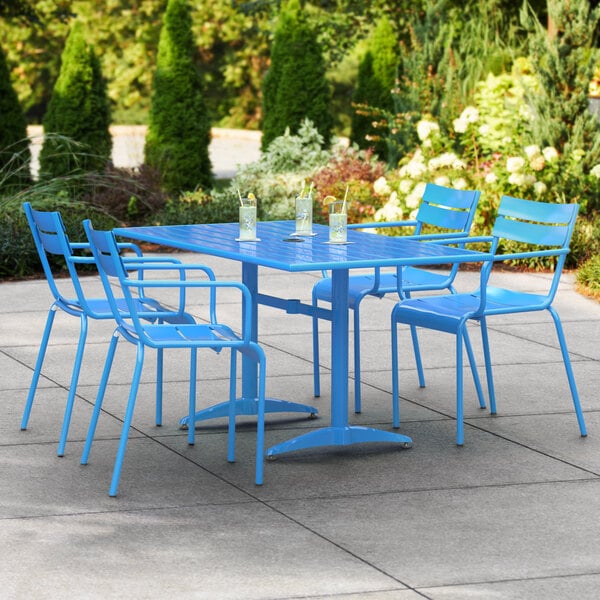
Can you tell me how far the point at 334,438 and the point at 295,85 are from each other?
11188 mm

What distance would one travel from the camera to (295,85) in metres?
16.3

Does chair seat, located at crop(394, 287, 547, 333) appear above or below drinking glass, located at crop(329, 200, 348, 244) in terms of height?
below

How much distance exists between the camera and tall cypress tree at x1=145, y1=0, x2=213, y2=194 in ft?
52.0

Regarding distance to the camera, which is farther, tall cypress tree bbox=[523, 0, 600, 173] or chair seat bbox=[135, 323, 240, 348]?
tall cypress tree bbox=[523, 0, 600, 173]

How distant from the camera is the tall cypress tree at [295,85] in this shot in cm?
1634

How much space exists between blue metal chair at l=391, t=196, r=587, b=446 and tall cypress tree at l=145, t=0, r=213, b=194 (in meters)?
9.40

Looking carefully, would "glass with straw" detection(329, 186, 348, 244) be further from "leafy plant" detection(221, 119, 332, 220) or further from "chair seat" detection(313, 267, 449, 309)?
"leafy plant" detection(221, 119, 332, 220)

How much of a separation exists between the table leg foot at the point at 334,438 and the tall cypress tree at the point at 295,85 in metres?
10.8

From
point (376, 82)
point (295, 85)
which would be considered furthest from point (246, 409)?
point (376, 82)

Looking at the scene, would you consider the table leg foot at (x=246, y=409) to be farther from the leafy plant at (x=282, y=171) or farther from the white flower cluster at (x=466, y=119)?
the leafy plant at (x=282, y=171)

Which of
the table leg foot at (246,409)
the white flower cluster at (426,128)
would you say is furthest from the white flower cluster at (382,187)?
the table leg foot at (246,409)

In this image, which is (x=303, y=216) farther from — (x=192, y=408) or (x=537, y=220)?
(x=537, y=220)

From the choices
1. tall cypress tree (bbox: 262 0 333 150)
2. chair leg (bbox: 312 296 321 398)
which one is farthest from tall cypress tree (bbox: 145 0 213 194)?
chair leg (bbox: 312 296 321 398)

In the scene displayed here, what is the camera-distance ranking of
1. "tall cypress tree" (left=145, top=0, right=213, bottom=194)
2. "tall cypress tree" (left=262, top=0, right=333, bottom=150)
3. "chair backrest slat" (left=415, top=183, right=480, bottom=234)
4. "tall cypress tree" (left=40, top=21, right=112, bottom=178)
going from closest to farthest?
1. "chair backrest slat" (left=415, top=183, right=480, bottom=234)
2. "tall cypress tree" (left=40, top=21, right=112, bottom=178)
3. "tall cypress tree" (left=145, top=0, right=213, bottom=194)
4. "tall cypress tree" (left=262, top=0, right=333, bottom=150)
